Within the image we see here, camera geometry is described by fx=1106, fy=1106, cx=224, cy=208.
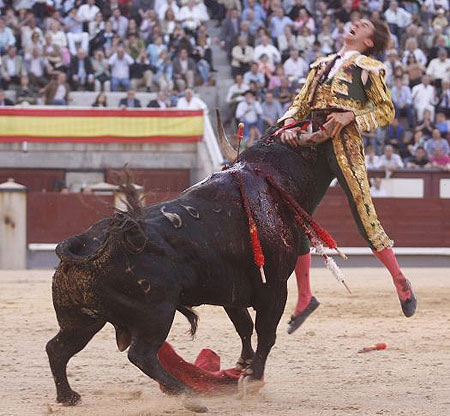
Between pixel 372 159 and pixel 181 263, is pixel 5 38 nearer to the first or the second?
pixel 372 159

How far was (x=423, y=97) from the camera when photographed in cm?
1502

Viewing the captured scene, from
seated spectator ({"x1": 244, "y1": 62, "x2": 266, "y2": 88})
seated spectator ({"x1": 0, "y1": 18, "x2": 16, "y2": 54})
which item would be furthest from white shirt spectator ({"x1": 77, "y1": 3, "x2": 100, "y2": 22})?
seated spectator ({"x1": 244, "y1": 62, "x2": 266, "y2": 88})

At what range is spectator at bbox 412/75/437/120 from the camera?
15008 millimetres

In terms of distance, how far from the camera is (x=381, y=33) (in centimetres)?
480

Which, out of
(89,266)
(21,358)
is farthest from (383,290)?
(89,266)

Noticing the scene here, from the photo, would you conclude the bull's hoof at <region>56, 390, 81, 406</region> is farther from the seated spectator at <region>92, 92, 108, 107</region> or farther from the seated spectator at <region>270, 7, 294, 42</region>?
the seated spectator at <region>270, 7, 294, 42</region>

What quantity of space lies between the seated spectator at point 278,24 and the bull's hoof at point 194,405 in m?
12.3

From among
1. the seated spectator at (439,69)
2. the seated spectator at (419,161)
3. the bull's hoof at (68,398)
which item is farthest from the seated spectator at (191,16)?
the bull's hoof at (68,398)

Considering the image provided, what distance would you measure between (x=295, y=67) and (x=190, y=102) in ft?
5.65

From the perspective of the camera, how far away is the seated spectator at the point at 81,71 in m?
14.6

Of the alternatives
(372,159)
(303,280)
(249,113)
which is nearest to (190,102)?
(249,113)

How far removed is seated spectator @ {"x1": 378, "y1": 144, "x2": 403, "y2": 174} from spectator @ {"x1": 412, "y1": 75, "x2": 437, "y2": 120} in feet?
3.85

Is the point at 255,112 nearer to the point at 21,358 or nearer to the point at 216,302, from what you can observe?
the point at 21,358

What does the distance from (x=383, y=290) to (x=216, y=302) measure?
18.3 feet
